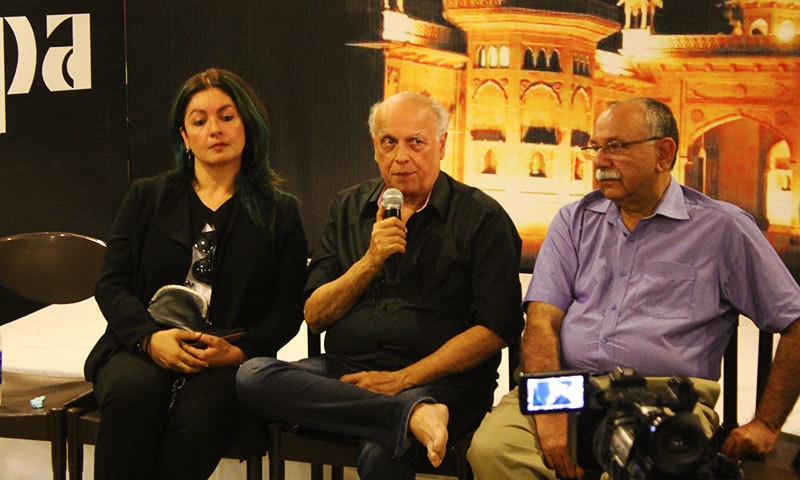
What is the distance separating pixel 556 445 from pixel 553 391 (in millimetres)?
621

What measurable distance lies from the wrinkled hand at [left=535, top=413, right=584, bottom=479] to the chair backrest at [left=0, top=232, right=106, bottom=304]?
1.65 meters

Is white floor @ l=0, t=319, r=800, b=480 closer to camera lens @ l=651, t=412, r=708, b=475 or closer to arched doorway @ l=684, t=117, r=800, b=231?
arched doorway @ l=684, t=117, r=800, b=231

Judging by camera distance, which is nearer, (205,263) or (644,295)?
(644,295)

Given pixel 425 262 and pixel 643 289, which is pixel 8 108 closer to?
pixel 425 262

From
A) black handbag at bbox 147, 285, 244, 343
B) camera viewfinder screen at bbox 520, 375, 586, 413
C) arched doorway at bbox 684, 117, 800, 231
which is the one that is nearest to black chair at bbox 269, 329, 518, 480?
black handbag at bbox 147, 285, 244, 343

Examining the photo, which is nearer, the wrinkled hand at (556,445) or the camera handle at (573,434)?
the camera handle at (573,434)

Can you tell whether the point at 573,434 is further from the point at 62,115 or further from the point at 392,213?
the point at 62,115

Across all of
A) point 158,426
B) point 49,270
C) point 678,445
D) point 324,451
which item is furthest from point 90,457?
point 678,445

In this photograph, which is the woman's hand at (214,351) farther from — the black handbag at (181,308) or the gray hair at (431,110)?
the gray hair at (431,110)

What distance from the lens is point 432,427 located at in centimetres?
286

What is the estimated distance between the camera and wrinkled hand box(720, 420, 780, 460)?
2857 millimetres

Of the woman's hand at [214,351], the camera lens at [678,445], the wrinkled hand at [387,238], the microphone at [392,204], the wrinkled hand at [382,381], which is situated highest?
the microphone at [392,204]

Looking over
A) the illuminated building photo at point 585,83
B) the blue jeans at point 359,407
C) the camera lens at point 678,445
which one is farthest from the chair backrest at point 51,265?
the illuminated building photo at point 585,83

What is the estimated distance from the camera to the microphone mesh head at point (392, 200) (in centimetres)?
310
